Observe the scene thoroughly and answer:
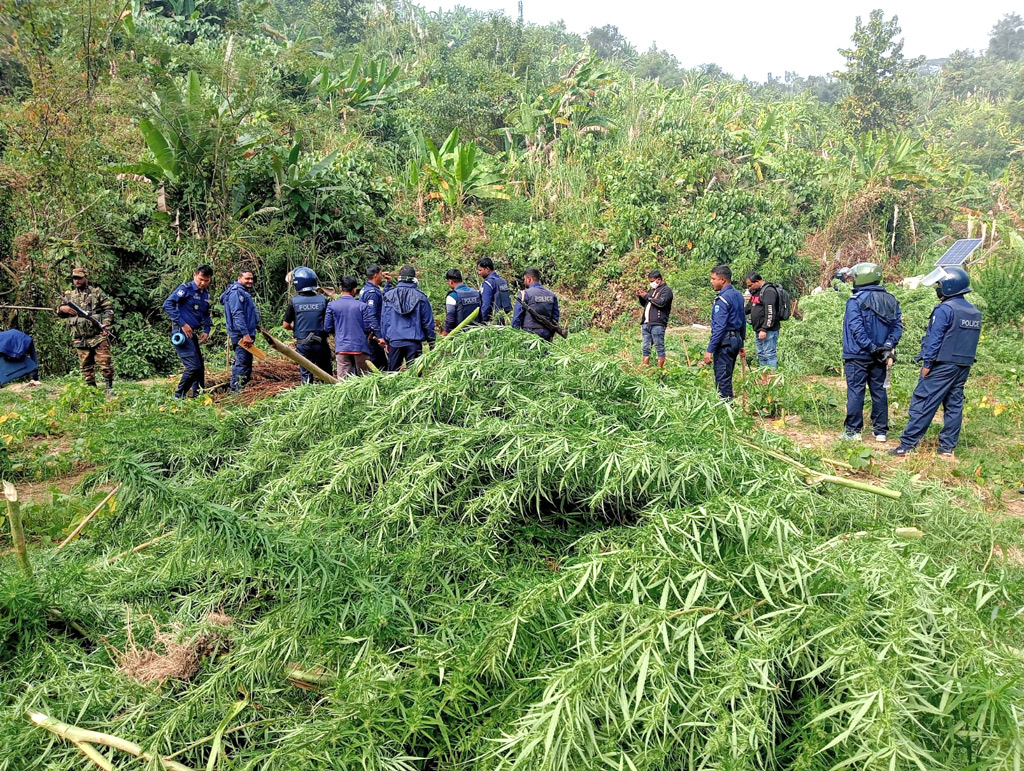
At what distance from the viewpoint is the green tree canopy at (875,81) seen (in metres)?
26.6

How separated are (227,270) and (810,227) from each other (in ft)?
42.1

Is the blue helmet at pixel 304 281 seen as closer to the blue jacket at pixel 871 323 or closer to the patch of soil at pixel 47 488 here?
the patch of soil at pixel 47 488

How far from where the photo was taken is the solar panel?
13816 millimetres

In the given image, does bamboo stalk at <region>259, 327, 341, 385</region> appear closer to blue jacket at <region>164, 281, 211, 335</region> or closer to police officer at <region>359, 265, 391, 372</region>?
police officer at <region>359, 265, 391, 372</region>

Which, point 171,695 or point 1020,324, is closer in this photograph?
point 171,695

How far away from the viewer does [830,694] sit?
225cm

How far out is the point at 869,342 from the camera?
6520 mm

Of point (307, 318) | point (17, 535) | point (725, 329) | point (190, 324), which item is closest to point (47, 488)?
point (190, 324)

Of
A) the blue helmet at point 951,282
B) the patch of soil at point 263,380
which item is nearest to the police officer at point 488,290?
the patch of soil at point 263,380

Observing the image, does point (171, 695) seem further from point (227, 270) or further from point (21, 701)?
point (227, 270)

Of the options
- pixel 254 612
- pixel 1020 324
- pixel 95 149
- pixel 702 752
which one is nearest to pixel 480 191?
pixel 95 149

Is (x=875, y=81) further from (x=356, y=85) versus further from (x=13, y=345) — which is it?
(x=13, y=345)

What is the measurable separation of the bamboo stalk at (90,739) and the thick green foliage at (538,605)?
5cm

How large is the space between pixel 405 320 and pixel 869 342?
457 centimetres
